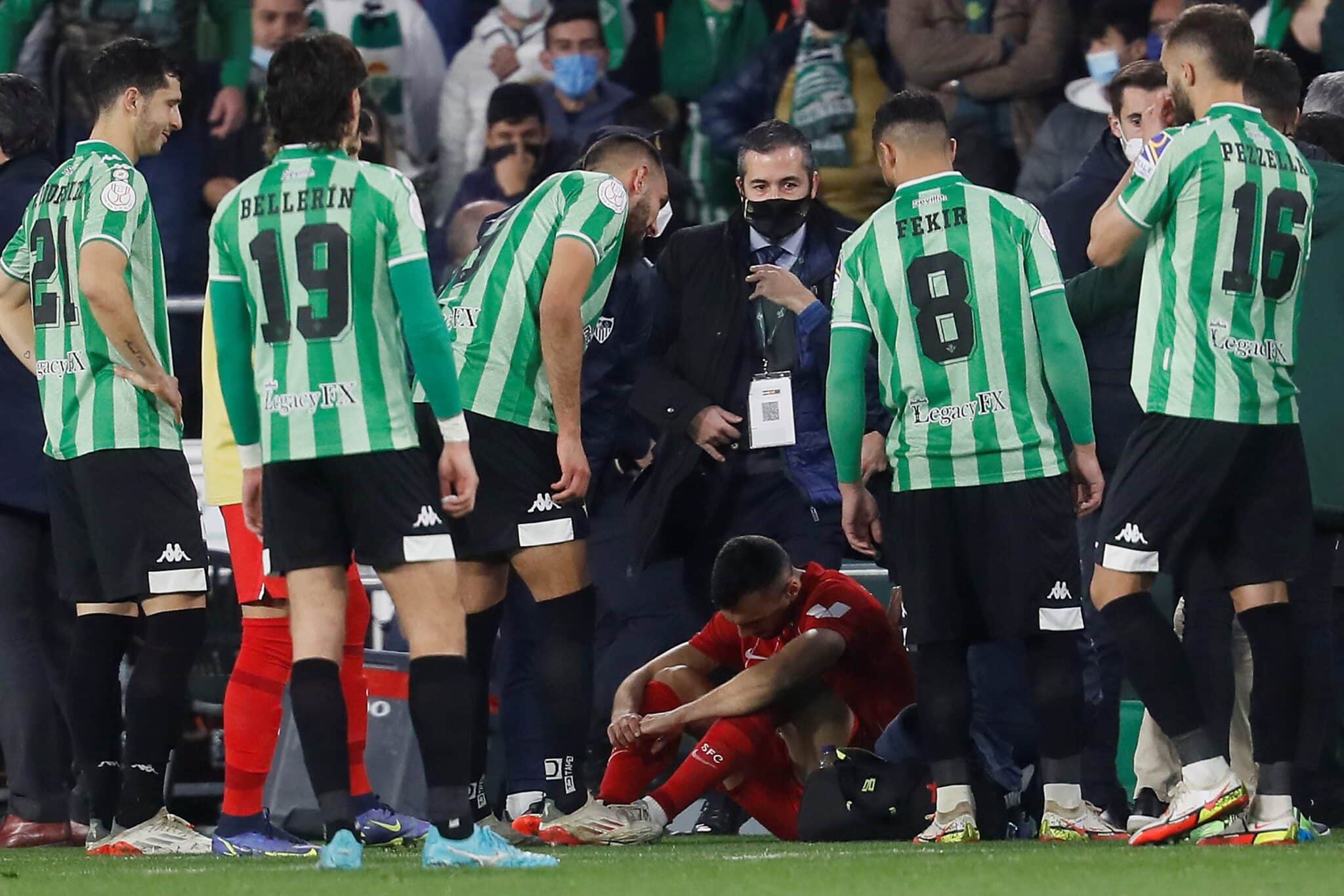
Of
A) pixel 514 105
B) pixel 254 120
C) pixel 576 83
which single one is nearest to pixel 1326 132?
pixel 576 83

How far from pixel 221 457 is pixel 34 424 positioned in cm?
86

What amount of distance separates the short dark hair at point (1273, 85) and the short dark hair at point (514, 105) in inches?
151

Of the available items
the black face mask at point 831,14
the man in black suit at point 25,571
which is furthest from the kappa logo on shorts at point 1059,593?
the black face mask at point 831,14

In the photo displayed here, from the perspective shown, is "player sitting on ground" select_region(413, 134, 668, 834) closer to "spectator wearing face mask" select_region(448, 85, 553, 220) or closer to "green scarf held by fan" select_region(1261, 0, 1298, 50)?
"spectator wearing face mask" select_region(448, 85, 553, 220)

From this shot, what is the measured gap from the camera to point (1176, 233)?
4.78 meters

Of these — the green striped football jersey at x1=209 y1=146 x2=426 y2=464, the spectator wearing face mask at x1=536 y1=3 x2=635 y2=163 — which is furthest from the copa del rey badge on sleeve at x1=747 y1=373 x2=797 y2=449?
the spectator wearing face mask at x1=536 y1=3 x2=635 y2=163

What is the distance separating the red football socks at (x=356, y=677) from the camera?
5.50 m

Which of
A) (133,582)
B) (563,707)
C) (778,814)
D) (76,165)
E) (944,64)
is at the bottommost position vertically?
(778,814)

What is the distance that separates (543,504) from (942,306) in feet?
3.83

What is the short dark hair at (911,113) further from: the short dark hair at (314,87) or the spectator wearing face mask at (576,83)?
the spectator wearing face mask at (576,83)

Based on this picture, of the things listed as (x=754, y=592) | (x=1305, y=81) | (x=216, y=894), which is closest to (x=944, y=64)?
(x=1305, y=81)

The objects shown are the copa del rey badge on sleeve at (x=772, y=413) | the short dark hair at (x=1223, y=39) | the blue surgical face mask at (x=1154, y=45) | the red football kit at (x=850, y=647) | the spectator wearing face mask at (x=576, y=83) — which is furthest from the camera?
the spectator wearing face mask at (x=576, y=83)

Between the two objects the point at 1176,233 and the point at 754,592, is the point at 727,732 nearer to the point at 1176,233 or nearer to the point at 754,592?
the point at 754,592

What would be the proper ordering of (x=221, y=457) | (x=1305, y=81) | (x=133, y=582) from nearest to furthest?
(x=133, y=582), (x=221, y=457), (x=1305, y=81)
